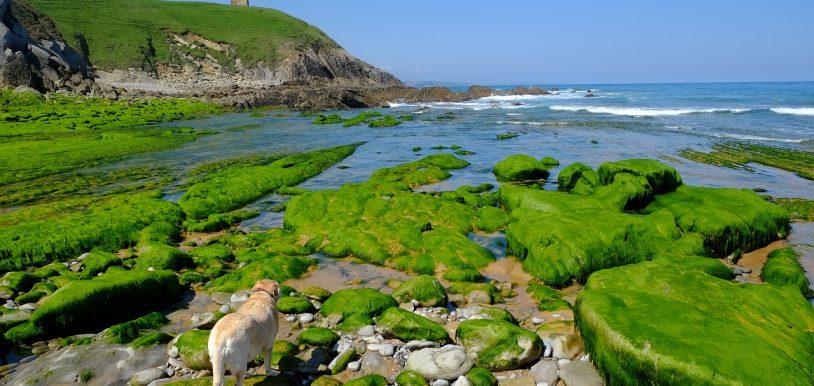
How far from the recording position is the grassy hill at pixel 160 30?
106 m

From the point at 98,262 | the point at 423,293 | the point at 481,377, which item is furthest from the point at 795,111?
the point at 98,262

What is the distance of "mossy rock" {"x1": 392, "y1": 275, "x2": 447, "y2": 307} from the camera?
27.3ft

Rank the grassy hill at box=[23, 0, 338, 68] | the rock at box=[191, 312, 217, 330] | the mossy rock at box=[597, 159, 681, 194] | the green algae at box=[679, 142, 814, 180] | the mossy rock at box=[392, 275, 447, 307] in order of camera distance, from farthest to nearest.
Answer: the grassy hill at box=[23, 0, 338, 68] < the green algae at box=[679, 142, 814, 180] < the mossy rock at box=[597, 159, 681, 194] < the mossy rock at box=[392, 275, 447, 307] < the rock at box=[191, 312, 217, 330]

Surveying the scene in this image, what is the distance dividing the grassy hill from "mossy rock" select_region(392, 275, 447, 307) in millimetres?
114416

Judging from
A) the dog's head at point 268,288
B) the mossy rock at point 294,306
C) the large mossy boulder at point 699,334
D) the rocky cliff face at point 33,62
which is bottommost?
the mossy rock at point 294,306

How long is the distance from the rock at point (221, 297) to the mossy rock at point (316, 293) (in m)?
1.37

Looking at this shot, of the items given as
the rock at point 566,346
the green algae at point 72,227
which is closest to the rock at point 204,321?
the rock at point 566,346

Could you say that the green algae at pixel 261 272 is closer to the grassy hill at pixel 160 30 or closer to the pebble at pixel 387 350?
the pebble at pixel 387 350

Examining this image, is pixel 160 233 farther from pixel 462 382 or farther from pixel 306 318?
pixel 462 382

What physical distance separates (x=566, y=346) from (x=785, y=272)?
5681 millimetres

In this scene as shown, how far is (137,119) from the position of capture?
45.8m

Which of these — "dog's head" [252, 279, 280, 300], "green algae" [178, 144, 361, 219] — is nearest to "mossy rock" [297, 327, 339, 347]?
"dog's head" [252, 279, 280, 300]

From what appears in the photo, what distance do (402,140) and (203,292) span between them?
26544mm

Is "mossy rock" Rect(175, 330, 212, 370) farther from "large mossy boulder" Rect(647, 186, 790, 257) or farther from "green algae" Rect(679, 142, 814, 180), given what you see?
"green algae" Rect(679, 142, 814, 180)
